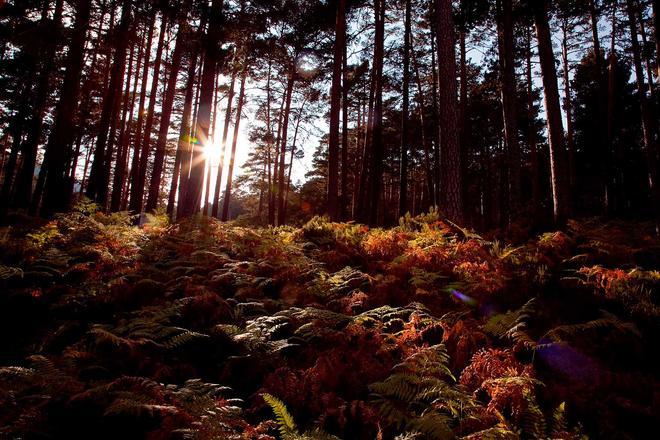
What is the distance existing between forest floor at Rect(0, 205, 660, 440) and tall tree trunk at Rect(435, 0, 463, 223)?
5.96 feet

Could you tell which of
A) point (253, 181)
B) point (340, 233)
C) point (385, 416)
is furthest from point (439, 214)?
point (253, 181)

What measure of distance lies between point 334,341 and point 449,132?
21.3ft

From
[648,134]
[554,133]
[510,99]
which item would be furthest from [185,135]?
[648,134]

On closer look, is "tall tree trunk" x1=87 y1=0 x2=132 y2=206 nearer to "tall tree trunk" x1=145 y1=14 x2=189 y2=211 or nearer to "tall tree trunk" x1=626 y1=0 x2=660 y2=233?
"tall tree trunk" x1=145 y1=14 x2=189 y2=211

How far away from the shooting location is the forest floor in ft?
9.15

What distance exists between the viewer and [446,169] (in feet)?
29.0

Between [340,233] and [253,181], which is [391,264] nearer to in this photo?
[340,233]

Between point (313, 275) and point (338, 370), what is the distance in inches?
114

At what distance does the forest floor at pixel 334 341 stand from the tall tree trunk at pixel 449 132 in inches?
71.6

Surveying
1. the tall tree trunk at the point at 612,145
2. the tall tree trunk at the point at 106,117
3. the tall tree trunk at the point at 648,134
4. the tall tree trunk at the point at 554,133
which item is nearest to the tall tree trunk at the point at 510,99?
the tall tree trunk at the point at 554,133

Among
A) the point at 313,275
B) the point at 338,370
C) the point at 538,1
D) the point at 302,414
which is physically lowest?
the point at 302,414

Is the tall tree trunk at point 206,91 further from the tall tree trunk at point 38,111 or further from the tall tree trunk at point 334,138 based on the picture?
the tall tree trunk at point 38,111

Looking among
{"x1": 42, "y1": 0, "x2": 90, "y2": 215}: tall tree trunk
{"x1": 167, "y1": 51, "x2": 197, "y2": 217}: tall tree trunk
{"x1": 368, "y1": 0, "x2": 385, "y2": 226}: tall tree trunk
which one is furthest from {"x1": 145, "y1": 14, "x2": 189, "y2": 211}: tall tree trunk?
{"x1": 368, "y1": 0, "x2": 385, "y2": 226}: tall tree trunk

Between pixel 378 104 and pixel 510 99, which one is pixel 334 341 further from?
pixel 378 104
